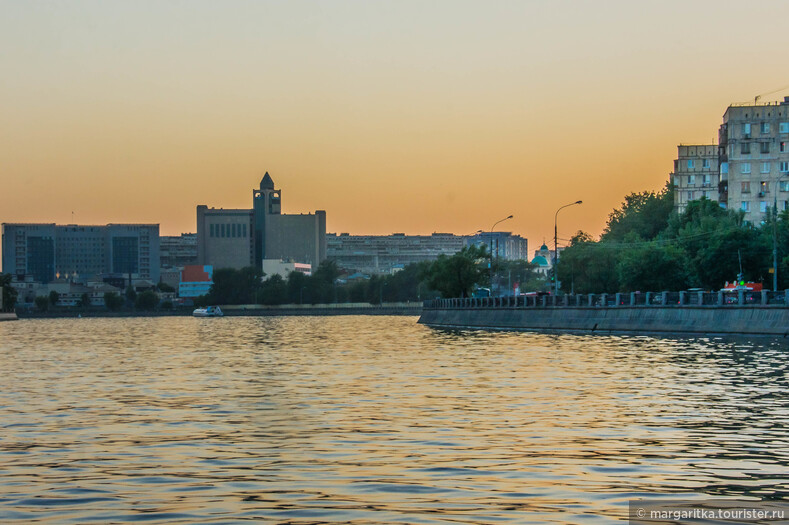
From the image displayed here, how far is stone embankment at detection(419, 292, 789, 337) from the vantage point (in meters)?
59.9

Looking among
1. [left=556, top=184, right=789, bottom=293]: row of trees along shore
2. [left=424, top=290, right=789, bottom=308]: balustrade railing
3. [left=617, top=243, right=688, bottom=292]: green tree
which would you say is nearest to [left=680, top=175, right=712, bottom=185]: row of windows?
[left=556, top=184, right=789, bottom=293]: row of trees along shore

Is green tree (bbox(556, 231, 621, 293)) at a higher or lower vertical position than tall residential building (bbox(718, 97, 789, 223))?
lower

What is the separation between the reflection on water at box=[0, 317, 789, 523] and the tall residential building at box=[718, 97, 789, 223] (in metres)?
95.4

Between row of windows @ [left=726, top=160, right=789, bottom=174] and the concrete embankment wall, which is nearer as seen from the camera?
the concrete embankment wall

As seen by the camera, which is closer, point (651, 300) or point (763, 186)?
point (651, 300)

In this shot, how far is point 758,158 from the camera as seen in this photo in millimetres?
129375

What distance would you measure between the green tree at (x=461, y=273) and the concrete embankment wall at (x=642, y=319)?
43.2 m

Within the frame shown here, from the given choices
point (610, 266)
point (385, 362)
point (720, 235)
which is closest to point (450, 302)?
point (610, 266)

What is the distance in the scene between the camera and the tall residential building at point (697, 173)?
543 ft

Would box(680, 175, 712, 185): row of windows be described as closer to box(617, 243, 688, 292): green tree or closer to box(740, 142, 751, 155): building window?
box(740, 142, 751, 155): building window

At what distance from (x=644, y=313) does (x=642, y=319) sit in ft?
1.50

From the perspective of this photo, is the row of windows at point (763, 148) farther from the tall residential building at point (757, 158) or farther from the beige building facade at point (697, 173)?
the beige building facade at point (697, 173)

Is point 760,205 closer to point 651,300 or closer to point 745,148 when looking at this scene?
point 745,148

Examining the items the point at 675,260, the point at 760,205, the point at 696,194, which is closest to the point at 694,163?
the point at 696,194
